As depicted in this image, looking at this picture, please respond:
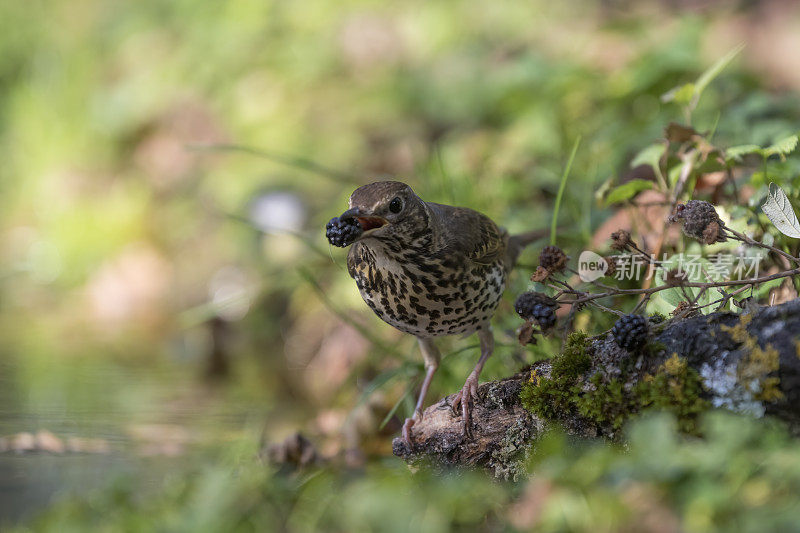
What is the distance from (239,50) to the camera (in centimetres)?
764

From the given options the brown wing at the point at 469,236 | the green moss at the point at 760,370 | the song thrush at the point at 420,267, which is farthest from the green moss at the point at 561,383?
the brown wing at the point at 469,236

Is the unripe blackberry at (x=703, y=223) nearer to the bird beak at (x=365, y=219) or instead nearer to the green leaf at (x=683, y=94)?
the bird beak at (x=365, y=219)

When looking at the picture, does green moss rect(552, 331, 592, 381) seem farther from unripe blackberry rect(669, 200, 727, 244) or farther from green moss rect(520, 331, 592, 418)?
unripe blackberry rect(669, 200, 727, 244)

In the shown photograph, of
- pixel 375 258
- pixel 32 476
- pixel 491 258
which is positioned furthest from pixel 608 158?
pixel 32 476

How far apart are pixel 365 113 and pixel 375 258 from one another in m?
3.91

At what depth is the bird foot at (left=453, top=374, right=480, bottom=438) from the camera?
2.22 m

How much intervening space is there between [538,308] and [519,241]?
1.20 m

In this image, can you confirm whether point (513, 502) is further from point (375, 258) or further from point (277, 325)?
point (277, 325)

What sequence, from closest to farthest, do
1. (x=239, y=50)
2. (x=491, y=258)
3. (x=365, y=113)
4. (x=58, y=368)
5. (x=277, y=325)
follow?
(x=491, y=258)
(x=58, y=368)
(x=277, y=325)
(x=365, y=113)
(x=239, y=50)

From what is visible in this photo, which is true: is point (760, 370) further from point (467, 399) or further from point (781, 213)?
point (467, 399)

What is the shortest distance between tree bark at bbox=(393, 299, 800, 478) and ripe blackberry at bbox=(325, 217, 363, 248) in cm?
60

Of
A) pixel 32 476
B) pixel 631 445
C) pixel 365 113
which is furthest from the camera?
pixel 365 113

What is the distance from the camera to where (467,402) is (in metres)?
2.30

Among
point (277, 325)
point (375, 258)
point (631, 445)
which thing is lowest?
point (277, 325)
